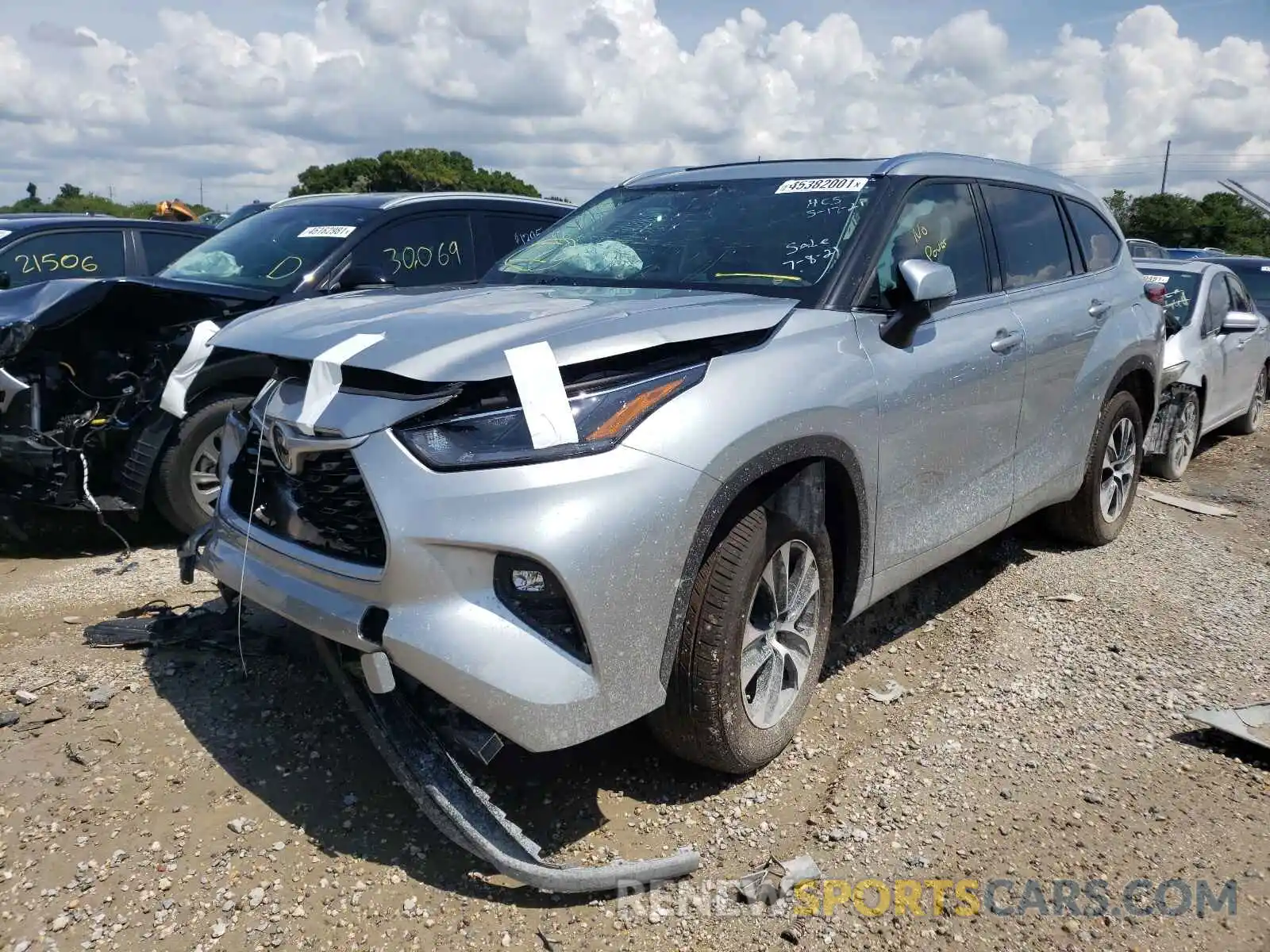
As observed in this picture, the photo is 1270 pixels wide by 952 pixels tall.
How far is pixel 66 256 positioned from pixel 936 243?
685 cm

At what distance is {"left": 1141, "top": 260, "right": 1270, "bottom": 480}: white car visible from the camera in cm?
750

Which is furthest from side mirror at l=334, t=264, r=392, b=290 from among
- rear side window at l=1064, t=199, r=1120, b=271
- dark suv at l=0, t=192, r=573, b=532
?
rear side window at l=1064, t=199, r=1120, b=271

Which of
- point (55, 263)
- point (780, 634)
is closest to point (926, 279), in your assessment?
point (780, 634)

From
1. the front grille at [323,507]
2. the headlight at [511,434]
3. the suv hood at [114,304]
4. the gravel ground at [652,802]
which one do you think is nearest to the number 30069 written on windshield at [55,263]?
Answer: the suv hood at [114,304]

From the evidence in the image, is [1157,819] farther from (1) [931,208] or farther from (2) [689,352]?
(1) [931,208]

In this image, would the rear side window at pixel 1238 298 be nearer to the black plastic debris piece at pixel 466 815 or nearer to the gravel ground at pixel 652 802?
the gravel ground at pixel 652 802

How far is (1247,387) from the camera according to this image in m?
9.15

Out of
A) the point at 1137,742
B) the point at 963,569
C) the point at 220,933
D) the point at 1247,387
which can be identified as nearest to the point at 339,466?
the point at 220,933

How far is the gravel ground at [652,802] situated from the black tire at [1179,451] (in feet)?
11.1

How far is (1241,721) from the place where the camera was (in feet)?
12.0

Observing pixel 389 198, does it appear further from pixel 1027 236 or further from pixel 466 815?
pixel 466 815

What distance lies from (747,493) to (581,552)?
2.33 feet

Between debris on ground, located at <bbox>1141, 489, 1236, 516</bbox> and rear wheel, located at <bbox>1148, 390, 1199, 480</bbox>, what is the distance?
50cm

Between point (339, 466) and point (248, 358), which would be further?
point (248, 358)
